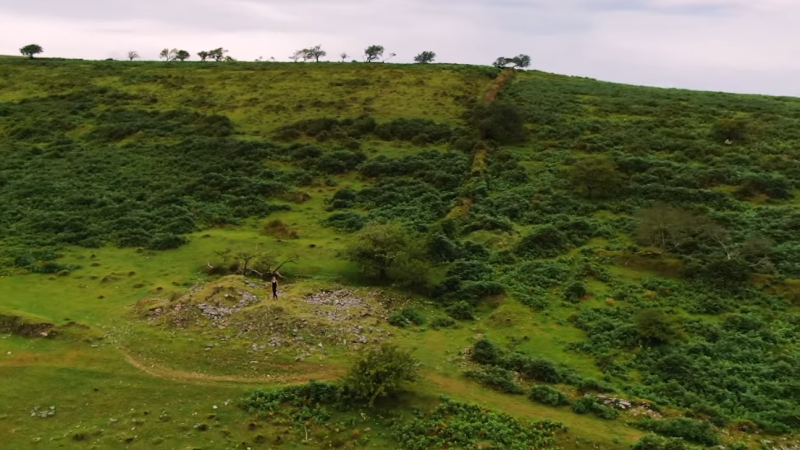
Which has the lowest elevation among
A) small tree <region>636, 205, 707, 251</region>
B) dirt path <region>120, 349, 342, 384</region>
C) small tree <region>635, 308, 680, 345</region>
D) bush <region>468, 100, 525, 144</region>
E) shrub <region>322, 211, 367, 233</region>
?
dirt path <region>120, 349, 342, 384</region>

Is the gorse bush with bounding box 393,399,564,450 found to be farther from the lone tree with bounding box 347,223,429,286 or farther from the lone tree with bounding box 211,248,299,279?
the lone tree with bounding box 211,248,299,279

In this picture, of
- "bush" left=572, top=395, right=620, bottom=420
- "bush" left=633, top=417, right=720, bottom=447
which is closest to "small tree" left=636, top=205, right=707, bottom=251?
"bush" left=572, top=395, right=620, bottom=420

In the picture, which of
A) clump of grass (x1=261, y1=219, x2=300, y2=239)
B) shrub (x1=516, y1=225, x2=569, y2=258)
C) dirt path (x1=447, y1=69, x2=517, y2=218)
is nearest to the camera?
shrub (x1=516, y1=225, x2=569, y2=258)

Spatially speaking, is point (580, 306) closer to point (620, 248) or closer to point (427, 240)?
point (620, 248)

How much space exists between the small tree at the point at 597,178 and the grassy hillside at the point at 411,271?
0.52ft

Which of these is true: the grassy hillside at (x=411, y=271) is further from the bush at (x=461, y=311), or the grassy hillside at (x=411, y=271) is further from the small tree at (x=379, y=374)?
the small tree at (x=379, y=374)

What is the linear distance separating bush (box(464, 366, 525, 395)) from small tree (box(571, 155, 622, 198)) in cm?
2268

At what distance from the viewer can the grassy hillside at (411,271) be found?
70.9 ft

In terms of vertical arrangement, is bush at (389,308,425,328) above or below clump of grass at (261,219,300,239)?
below

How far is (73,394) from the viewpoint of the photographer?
22562mm

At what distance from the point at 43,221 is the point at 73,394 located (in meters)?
24.2

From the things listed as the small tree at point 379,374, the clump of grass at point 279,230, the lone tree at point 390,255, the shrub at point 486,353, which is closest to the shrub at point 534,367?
the shrub at point 486,353

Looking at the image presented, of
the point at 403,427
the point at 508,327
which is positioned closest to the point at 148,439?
the point at 403,427

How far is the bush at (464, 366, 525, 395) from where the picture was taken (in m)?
23.2
